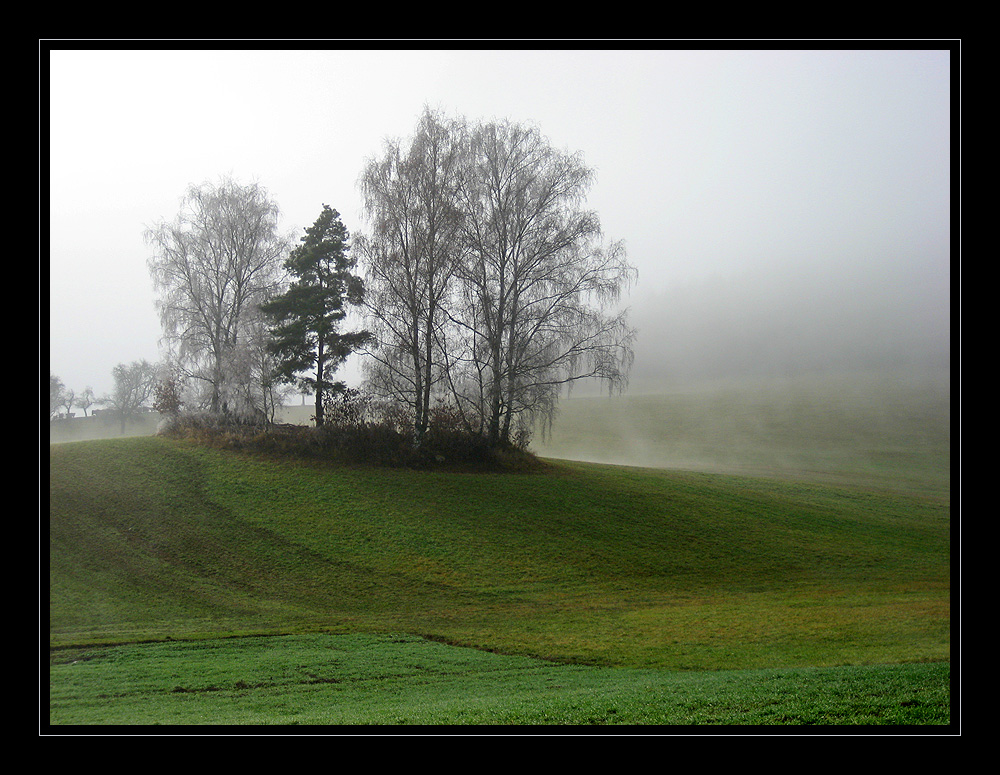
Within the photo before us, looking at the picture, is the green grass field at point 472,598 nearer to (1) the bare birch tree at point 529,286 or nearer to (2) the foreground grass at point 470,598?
(2) the foreground grass at point 470,598

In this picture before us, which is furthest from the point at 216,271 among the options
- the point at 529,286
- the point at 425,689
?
the point at 425,689

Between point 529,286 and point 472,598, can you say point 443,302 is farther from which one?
point 472,598

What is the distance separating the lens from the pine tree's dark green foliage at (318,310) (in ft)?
59.9

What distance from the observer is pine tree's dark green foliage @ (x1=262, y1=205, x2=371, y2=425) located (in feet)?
59.9

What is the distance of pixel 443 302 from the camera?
717 inches

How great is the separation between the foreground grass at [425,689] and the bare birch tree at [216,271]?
1215 centimetres

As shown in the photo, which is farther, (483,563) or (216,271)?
(216,271)

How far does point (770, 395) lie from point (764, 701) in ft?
94.7

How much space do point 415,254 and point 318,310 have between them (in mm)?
3703

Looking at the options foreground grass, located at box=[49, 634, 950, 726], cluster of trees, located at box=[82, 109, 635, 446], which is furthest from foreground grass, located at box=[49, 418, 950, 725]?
cluster of trees, located at box=[82, 109, 635, 446]

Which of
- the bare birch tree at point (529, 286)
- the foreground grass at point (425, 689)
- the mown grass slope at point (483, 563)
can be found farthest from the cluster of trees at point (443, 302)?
the foreground grass at point (425, 689)

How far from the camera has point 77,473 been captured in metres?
14.3
